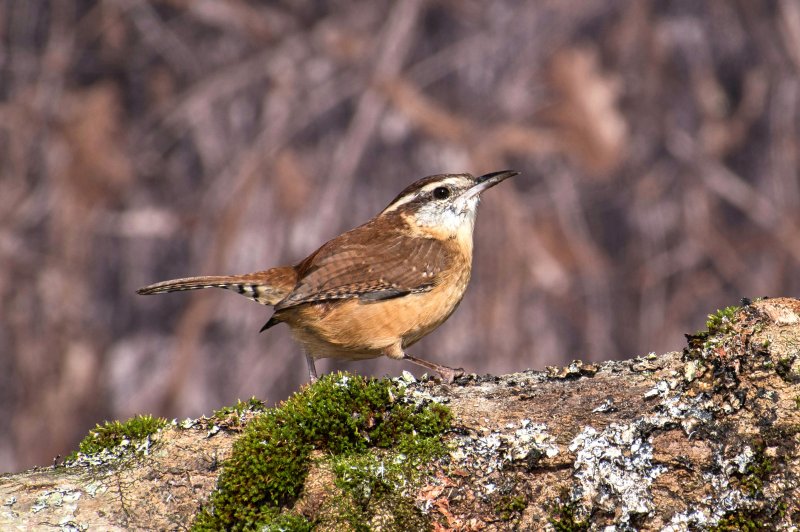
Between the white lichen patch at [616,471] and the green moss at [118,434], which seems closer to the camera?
the white lichen patch at [616,471]

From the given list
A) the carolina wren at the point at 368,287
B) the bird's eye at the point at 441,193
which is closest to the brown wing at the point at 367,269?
the carolina wren at the point at 368,287

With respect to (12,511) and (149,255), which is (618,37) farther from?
(12,511)

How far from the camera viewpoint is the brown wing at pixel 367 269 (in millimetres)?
4727

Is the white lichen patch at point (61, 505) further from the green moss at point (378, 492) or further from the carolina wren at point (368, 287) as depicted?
the carolina wren at point (368, 287)

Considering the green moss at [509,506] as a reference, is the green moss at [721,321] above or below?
above

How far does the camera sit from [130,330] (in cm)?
654

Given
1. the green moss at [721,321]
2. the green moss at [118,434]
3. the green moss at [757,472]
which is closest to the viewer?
the green moss at [757,472]

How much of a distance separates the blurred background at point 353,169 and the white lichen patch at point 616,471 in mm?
3848

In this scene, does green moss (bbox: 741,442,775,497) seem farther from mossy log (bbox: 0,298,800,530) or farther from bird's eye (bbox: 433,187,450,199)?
bird's eye (bbox: 433,187,450,199)

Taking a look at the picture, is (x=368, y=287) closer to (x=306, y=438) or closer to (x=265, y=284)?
(x=265, y=284)

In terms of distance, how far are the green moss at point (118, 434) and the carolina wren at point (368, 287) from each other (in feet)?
5.33

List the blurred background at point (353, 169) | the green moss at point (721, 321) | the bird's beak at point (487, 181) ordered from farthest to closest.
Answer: the blurred background at point (353, 169) < the bird's beak at point (487, 181) < the green moss at point (721, 321)

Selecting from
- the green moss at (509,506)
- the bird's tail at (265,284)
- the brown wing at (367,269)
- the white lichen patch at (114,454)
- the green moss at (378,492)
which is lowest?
the white lichen patch at (114,454)

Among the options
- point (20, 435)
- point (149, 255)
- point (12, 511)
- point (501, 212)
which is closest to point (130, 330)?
point (149, 255)
